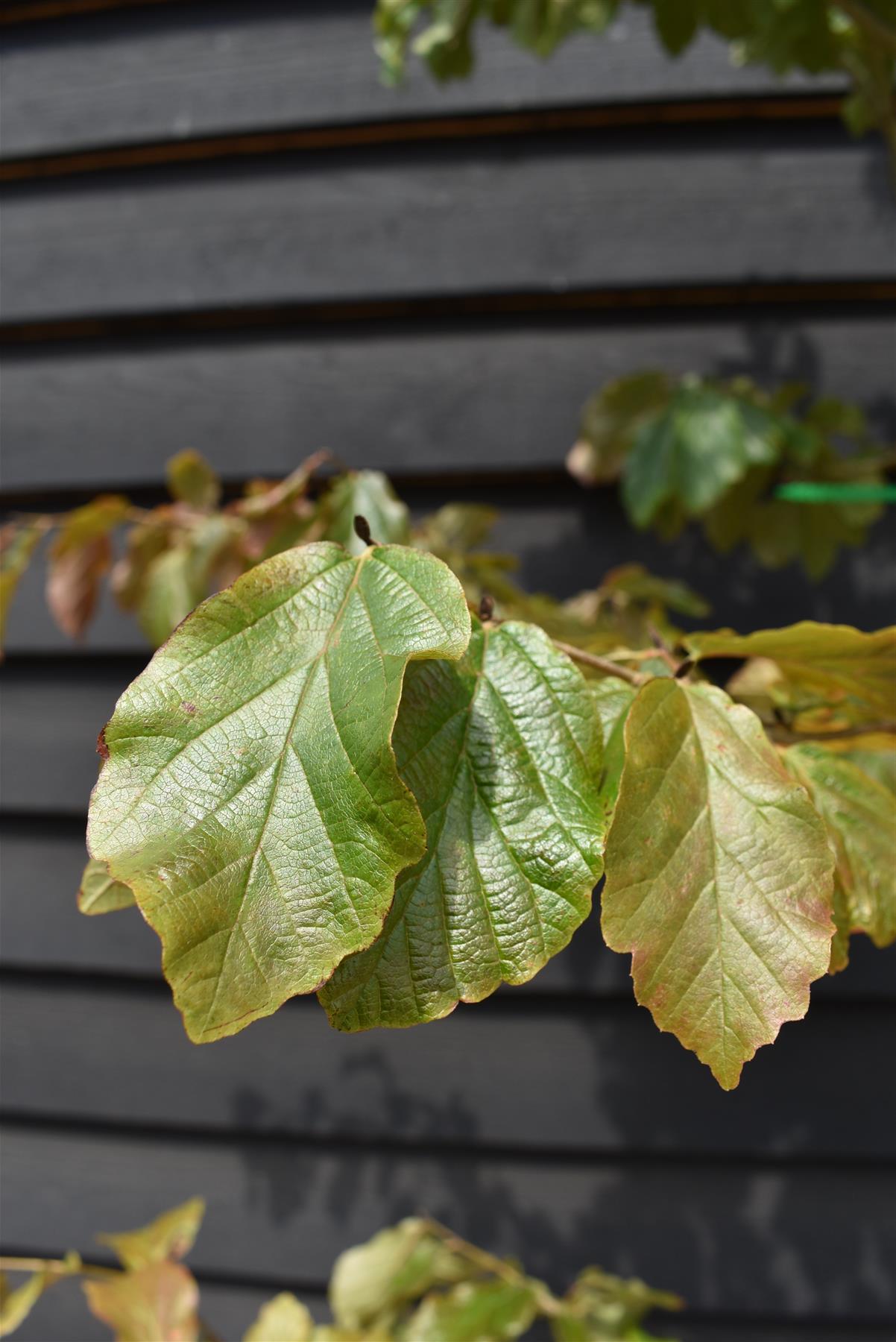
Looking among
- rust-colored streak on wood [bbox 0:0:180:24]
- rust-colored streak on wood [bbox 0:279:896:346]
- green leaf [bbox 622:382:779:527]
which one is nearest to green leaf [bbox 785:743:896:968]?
green leaf [bbox 622:382:779:527]

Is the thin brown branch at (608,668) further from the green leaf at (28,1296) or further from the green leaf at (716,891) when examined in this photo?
the green leaf at (28,1296)

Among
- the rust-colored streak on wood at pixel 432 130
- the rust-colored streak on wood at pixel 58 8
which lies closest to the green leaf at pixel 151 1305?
the rust-colored streak on wood at pixel 432 130

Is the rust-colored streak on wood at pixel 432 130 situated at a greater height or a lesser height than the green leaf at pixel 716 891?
greater

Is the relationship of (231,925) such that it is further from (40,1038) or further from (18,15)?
(18,15)

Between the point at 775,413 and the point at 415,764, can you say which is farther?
the point at 775,413

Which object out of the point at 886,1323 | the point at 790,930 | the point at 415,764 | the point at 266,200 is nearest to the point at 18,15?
the point at 266,200

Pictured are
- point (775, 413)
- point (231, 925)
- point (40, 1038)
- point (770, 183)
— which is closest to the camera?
point (231, 925)

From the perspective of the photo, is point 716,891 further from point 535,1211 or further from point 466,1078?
point 535,1211

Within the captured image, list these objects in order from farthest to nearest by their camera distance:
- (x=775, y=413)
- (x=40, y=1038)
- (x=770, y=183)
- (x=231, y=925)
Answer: (x=40, y=1038)
(x=770, y=183)
(x=775, y=413)
(x=231, y=925)
